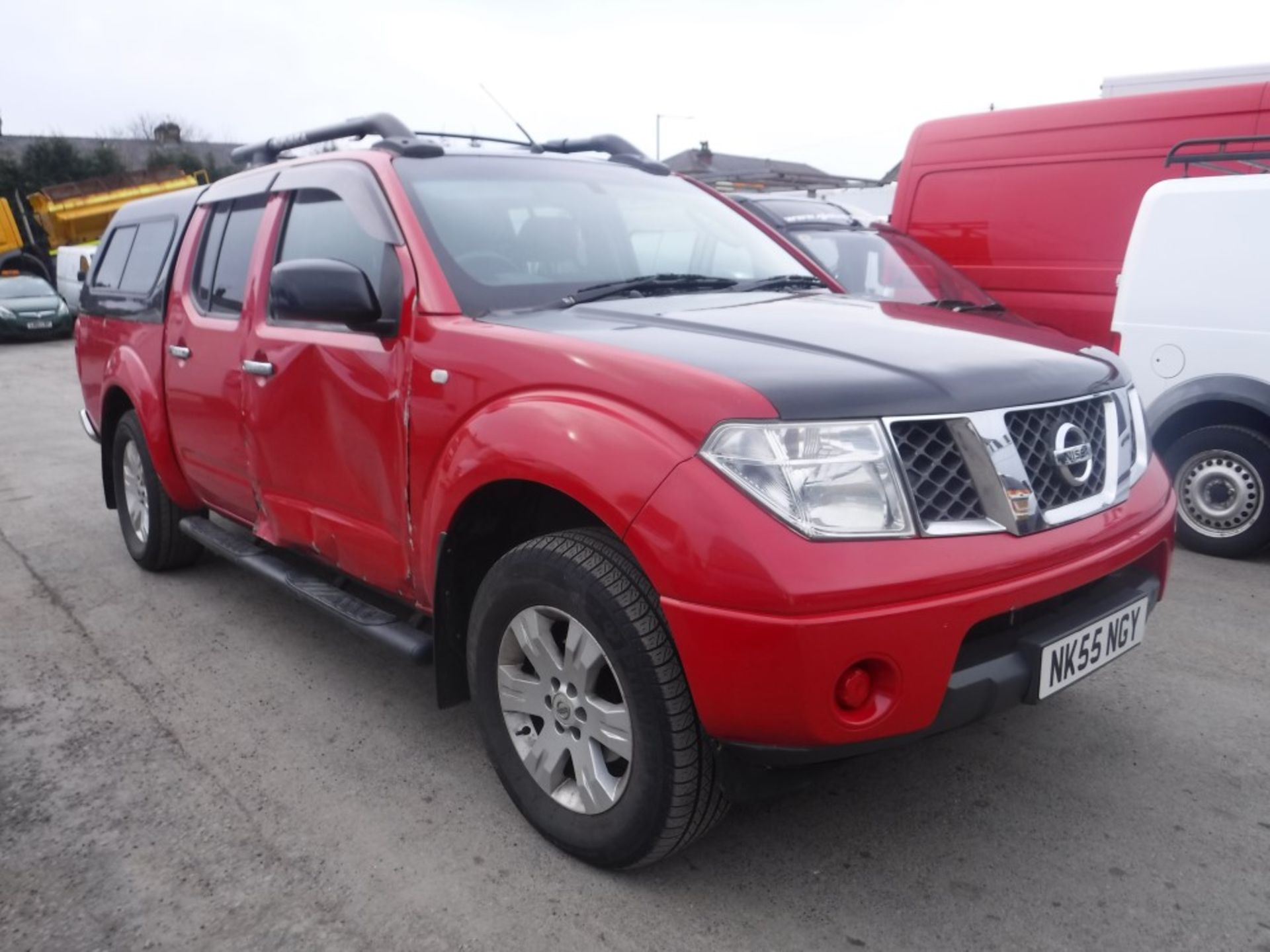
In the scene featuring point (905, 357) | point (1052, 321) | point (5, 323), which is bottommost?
point (5, 323)

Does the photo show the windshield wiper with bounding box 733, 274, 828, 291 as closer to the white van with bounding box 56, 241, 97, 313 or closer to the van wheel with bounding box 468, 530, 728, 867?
the van wheel with bounding box 468, 530, 728, 867

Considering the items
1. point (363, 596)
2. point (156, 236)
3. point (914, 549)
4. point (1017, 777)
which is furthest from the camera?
point (156, 236)

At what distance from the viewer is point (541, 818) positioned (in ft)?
8.56

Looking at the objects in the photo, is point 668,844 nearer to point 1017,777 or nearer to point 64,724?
point 1017,777

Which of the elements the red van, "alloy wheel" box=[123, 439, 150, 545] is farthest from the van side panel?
"alloy wheel" box=[123, 439, 150, 545]

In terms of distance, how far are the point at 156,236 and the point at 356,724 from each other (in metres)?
2.70

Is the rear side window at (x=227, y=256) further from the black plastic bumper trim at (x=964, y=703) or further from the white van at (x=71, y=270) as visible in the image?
the white van at (x=71, y=270)

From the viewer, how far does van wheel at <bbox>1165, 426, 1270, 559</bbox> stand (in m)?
5.05

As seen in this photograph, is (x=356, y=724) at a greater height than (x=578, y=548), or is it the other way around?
(x=578, y=548)

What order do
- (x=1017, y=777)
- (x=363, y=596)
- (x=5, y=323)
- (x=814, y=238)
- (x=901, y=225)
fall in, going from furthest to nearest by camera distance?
(x=5, y=323), (x=901, y=225), (x=814, y=238), (x=363, y=596), (x=1017, y=777)

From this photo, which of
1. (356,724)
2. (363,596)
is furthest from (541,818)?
(363,596)

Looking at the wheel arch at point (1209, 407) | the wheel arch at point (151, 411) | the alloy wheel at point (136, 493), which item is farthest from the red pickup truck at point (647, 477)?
the wheel arch at point (1209, 407)

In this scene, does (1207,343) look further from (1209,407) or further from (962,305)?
(962,305)

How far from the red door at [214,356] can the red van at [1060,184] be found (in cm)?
472
